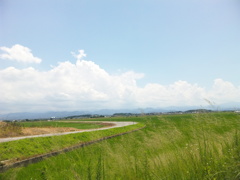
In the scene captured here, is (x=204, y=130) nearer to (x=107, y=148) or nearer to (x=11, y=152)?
(x=107, y=148)

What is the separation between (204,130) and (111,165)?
322 centimetres

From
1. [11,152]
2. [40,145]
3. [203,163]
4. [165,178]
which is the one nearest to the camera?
[165,178]

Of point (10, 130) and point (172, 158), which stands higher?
point (10, 130)

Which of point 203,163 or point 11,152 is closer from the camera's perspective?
point 203,163

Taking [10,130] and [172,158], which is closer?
[172,158]

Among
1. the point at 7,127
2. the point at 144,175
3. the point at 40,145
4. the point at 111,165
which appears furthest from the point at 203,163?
the point at 7,127

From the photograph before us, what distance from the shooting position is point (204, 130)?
267 inches

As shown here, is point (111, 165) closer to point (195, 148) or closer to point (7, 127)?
point (195, 148)

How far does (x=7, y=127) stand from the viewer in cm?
2339

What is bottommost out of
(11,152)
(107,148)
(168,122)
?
(11,152)

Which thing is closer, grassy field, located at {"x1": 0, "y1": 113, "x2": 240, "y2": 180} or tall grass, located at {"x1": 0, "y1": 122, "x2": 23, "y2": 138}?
grassy field, located at {"x1": 0, "y1": 113, "x2": 240, "y2": 180}

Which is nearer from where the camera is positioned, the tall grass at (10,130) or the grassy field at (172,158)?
the grassy field at (172,158)

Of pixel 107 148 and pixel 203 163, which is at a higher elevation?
pixel 107 148

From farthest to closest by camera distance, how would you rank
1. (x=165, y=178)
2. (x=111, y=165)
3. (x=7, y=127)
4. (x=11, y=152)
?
(x=7, y=127) < (x=11, y=152) < (x=111, y=165) < (x=165, y=178)
